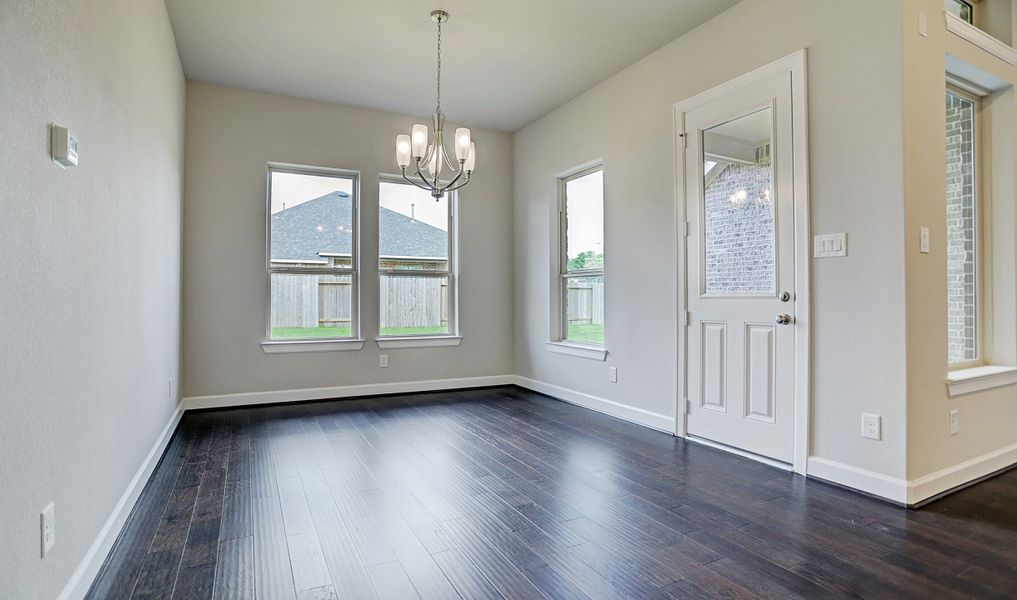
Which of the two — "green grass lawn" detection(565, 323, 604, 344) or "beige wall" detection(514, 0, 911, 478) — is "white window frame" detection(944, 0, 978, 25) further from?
"green grass lawn" detection(565, 323, 604, 344)

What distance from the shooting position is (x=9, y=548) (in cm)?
121

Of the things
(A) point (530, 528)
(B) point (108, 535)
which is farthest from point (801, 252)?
(B) point (108, 535)

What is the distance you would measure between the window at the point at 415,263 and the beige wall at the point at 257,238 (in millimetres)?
131

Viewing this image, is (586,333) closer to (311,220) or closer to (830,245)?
(830,245)

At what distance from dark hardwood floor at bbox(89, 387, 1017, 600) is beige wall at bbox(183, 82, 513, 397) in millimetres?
1288

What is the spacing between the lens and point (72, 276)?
5.47 ft

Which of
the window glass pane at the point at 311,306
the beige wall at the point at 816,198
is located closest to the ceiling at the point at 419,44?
the beige wall at the point at 816,198

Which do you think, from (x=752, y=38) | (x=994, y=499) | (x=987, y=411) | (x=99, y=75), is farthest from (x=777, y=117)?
(x=99, y=75)

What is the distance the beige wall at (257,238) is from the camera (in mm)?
4492

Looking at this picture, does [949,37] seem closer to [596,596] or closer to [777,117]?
[777,117]

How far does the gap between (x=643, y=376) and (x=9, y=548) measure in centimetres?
356

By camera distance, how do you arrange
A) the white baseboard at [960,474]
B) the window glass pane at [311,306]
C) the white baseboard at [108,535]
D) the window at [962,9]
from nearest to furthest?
1. the white baseboard at [108,535]
2. the white baseboard at [960,474]
3. the window at [962,9]
4. the window glass pane at [311,306]

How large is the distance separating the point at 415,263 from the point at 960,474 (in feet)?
14.8

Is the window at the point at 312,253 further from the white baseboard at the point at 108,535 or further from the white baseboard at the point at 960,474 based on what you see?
the white baseboard at the point at 960,474
